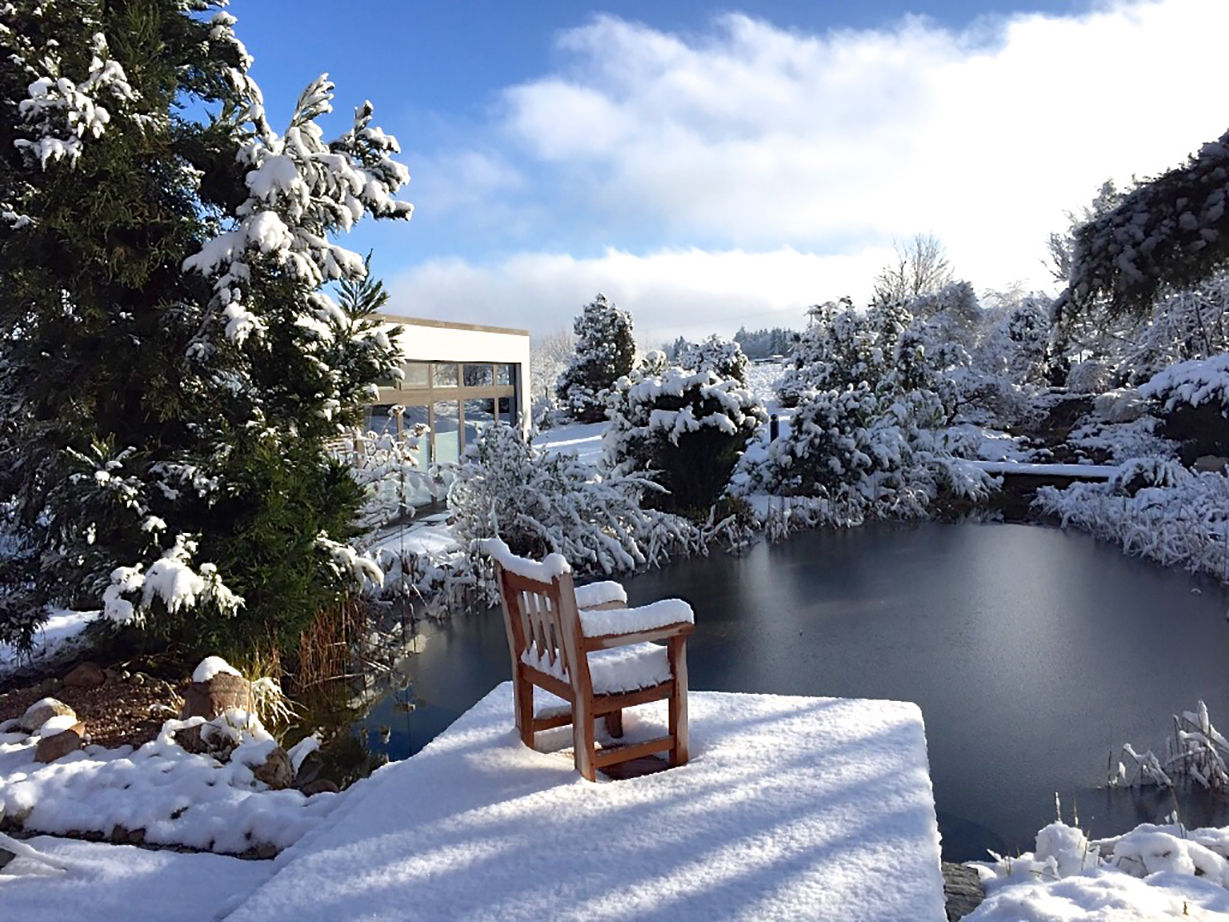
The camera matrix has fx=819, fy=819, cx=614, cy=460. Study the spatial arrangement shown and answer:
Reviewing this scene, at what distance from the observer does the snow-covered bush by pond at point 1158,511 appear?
24.3 ft

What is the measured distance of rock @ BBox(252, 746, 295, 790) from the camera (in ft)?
11.0

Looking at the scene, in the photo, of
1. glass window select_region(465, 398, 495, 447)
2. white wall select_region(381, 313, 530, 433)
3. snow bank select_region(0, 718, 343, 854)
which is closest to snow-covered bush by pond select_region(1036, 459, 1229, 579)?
white wall select_region(381, 313, 530, 433)

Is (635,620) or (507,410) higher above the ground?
(507,410)

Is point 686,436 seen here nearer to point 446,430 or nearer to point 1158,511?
point 446,430

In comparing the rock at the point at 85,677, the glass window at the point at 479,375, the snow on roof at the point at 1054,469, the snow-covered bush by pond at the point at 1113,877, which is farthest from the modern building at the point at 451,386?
the snow on roof at the point at 1054,469

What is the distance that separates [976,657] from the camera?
5.05m

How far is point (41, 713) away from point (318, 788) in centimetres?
128

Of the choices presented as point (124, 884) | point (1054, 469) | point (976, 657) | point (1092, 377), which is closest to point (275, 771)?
point (124, 884)

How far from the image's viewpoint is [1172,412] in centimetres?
1112

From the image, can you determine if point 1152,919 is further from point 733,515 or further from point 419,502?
point 419,502

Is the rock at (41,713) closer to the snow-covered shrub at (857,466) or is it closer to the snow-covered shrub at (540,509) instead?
the snow-covered shrub at (540,509)

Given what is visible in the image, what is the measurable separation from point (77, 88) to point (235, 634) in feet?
8.69

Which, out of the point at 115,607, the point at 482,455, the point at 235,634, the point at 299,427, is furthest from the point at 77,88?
the point at 482,455

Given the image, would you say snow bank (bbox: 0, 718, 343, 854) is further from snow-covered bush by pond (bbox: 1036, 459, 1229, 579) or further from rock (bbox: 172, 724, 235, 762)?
snow-covered bush by pond (bbox: 1036, 459, 1229, 579)
